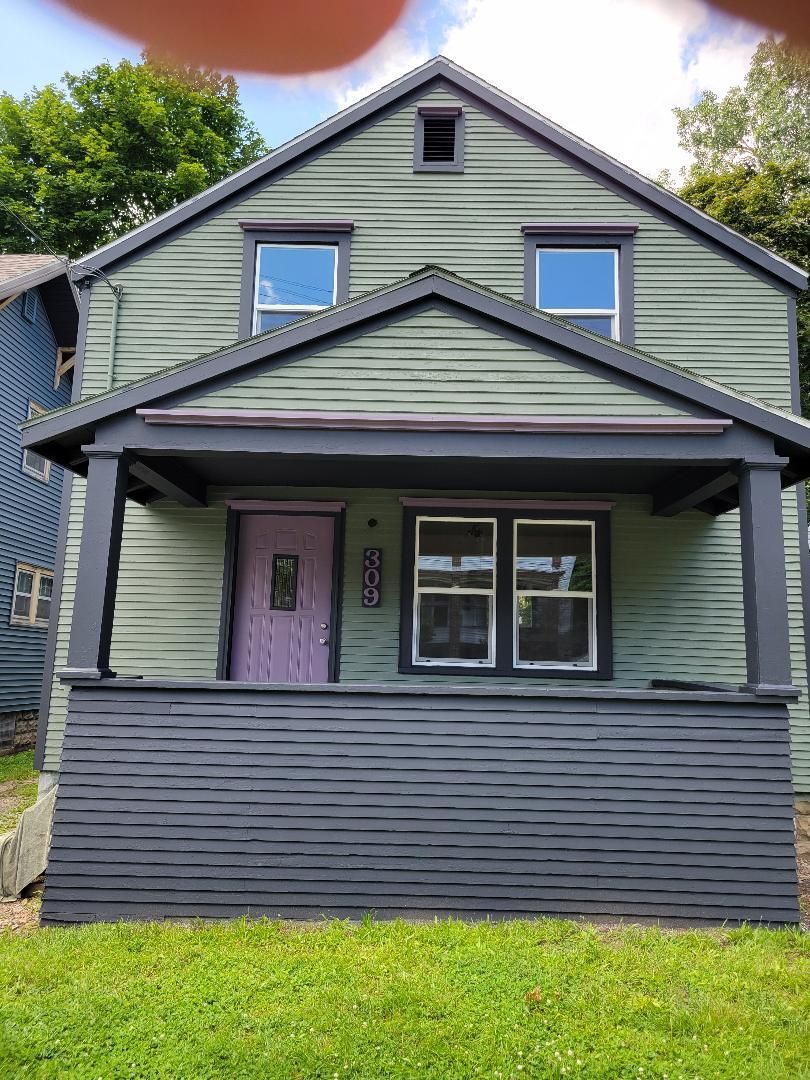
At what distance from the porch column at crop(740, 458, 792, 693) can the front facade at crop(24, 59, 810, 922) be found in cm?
2

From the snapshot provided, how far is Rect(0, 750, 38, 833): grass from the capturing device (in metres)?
7.73

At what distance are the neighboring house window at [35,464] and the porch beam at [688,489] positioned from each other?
10.8 meters

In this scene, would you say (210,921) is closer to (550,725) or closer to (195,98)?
(550,725)

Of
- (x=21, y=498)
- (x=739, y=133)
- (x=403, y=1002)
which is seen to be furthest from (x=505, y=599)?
(x=739, y=133)

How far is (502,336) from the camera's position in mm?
5602

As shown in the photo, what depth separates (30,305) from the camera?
1352 centimetres

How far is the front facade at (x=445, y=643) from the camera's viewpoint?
16.5 ft

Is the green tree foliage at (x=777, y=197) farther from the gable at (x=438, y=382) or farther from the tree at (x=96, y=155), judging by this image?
the tree at (x=96, y=155)

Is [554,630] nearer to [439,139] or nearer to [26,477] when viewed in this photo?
[439,139]

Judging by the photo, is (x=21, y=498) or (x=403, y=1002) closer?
(x=403, y=1002)

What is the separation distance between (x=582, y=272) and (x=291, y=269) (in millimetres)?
3141

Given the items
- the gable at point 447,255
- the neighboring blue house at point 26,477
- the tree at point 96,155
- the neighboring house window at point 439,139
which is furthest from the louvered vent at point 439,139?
the tree at point 96,155

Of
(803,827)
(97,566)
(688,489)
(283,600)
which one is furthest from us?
(283,600)

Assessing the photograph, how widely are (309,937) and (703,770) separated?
8.97 ft
